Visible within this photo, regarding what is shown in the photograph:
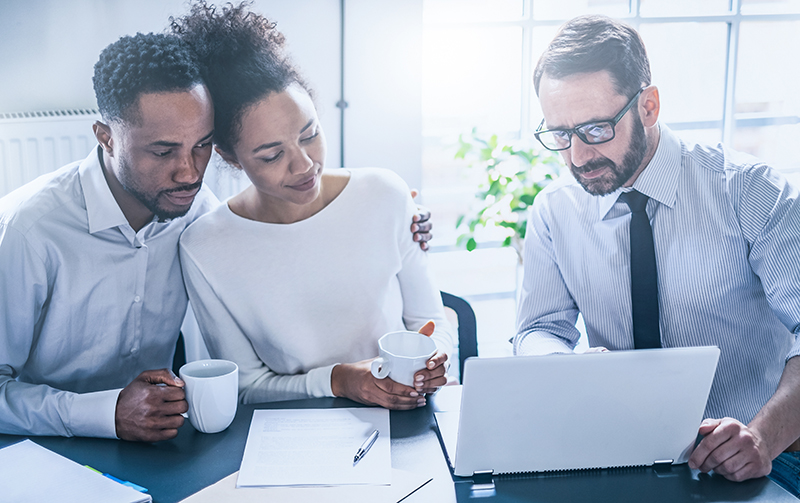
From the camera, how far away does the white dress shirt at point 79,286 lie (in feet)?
3.97

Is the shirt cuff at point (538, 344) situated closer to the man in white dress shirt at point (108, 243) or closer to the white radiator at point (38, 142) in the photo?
the man in white dress shirt at point (108, 243)

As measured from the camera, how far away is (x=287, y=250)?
4.53 ft

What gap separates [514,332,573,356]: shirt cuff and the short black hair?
0.56 m

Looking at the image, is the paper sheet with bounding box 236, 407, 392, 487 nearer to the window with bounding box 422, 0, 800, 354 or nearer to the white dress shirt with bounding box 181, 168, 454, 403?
the white dress shirt with bounding box 181, 168, 454, 403

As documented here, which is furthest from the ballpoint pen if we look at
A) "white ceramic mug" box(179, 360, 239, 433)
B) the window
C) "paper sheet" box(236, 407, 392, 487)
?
the window

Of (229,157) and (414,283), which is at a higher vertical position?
(229,157)

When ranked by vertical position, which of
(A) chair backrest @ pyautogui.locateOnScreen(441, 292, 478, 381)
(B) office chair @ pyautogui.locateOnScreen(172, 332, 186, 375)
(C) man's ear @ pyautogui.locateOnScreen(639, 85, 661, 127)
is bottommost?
(B) office chair @ pyautogui.locateOnScreen(172, 332, 186, 375)

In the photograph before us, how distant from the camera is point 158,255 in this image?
1356 millimetres

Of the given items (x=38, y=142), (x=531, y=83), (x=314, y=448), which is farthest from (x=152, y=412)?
(x=531, y=83)

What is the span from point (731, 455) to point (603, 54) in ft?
2.68

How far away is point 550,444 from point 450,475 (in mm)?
153

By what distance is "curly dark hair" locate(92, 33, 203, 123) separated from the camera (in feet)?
3.86

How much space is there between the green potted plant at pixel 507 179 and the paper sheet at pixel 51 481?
175 centimetres

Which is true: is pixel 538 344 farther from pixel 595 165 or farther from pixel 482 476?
pixel 482 476
